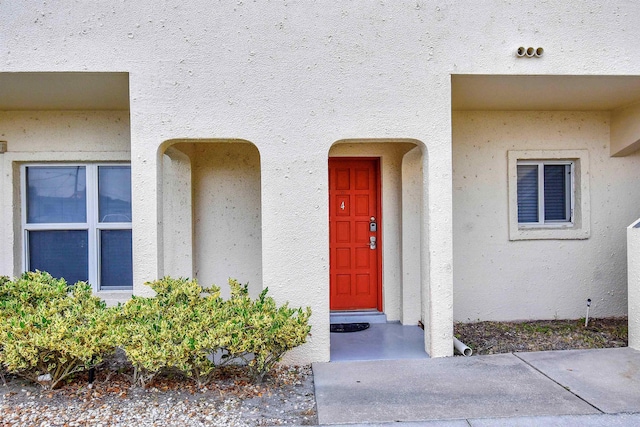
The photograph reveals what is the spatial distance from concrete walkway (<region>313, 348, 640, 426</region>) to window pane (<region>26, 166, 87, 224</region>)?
413cm

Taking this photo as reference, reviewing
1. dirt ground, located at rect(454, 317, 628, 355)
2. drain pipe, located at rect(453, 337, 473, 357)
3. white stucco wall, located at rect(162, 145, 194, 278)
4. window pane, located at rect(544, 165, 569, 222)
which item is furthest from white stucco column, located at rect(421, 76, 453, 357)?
white stucco wall, located at rect(162, 145, 194, 278)

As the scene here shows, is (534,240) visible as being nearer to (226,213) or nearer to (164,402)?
(226,213)

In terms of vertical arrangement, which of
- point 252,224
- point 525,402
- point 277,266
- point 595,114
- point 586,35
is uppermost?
point 586,35

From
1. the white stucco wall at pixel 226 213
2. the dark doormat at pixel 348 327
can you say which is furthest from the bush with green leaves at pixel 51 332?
the dark doormat at pixel 348 327

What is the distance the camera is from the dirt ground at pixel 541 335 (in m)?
5.47

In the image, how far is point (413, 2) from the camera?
494cm

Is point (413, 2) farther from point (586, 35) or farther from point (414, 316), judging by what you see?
point (414, 316)

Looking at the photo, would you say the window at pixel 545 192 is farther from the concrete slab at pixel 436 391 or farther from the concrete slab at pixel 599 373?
the concrete slab at pixel 436 391

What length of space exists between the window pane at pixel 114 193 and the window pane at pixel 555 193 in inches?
241

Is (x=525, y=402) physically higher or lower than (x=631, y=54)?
lower

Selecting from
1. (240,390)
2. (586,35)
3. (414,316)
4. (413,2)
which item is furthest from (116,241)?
(586,35)

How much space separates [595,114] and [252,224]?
207 inches

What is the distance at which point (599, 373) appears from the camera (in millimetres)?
4566

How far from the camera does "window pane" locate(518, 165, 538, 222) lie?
21.9 feet
